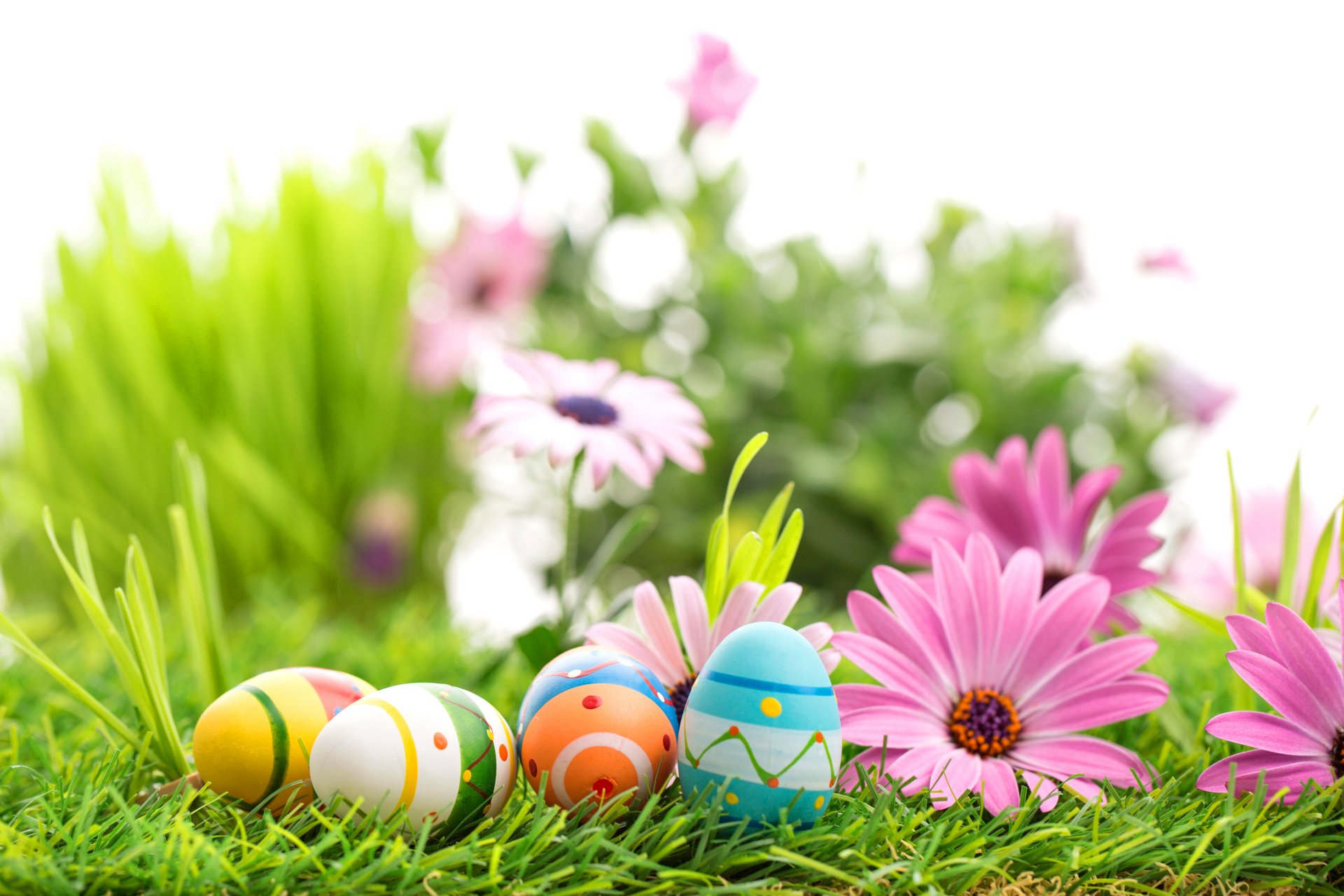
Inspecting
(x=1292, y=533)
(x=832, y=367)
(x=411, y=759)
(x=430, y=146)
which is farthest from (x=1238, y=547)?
(x=430, y=146)

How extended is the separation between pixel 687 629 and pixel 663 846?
0.11 m

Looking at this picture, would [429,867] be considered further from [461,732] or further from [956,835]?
[956,835]

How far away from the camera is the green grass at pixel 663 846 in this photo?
1.08 feet

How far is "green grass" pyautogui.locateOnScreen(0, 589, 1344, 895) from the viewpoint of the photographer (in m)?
0.33

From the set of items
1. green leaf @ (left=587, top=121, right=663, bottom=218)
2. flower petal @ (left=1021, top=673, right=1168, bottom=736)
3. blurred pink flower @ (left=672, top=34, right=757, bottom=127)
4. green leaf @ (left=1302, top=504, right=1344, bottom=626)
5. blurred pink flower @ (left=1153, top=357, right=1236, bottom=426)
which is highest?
blurred pink flower @ (left=1153, top=357, right=1236, bottom=426)

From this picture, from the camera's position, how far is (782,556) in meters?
0.45

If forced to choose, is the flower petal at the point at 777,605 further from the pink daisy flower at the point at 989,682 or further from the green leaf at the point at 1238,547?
the green leaf at the point at 1238,547

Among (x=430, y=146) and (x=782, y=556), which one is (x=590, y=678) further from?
(x=430, y=146)

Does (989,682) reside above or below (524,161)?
below

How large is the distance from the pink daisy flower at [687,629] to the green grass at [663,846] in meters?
0.06

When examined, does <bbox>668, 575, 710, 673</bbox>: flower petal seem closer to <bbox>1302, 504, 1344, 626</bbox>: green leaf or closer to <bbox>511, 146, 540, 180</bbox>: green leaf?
<bbox>1302, 504, 1344, 626</bbox>: green leaf

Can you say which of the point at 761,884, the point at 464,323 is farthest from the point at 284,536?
the point at 761,884

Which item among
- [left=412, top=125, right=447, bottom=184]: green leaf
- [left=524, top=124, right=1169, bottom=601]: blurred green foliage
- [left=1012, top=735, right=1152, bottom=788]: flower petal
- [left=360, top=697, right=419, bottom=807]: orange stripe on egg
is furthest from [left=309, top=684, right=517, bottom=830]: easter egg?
[left=412, top=125, right=447, bottom=184]: green leaf

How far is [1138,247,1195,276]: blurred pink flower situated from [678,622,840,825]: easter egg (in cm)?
102
